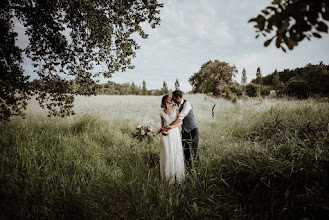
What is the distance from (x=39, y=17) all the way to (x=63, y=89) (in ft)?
5.83

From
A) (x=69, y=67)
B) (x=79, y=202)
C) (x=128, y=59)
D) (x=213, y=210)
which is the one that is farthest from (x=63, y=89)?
(x=213, y=210)

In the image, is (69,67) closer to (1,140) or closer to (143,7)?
(143,7)

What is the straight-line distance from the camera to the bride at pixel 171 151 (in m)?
3.09

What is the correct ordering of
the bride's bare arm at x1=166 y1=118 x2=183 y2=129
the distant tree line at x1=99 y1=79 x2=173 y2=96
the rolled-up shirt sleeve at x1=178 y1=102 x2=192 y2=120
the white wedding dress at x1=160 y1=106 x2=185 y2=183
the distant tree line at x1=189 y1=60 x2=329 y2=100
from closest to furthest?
the white wedding dress at x1=160 y1=106 x2=185 y2=183 < the bride's bare arm at x1=166 y1=118 x2=183 y2=129 < the rolled-up shirt sleeve at x1=178 y1=102 x2=192 y2=120 < the distant tree line at x1=189 y1=60 x2=329 y2=100 < the distant tree line at x1=99 y1=79 x2=173 y2=96

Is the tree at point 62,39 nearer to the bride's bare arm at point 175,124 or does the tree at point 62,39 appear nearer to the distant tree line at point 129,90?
the bride's bare arm at point 175,124

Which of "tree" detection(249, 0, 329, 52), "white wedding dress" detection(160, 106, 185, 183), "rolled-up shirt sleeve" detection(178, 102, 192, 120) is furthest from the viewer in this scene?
"rolled-up shirt sleeve" detection(178, 102, 192, 120)

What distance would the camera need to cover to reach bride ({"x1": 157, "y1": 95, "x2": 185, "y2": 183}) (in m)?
3.09

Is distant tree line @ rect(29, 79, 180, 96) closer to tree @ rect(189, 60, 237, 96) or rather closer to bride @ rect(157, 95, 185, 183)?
bride @ rect(157, 95, 185, 183)

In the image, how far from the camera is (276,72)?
1880 inches

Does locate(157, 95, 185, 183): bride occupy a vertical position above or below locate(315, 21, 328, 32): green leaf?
below

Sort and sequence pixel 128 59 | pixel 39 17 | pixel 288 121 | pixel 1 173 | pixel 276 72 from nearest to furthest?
pixel 1 173 < pixel 39 17 < pixel 128 59 < pixel 288 121 < pixel 276 72

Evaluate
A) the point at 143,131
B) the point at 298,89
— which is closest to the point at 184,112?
the point at 143,131

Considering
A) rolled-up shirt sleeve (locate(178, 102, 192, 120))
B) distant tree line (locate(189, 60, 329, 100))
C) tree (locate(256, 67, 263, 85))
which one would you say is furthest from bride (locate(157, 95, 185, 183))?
tree (locate(256, 67, 263, 85))

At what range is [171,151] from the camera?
3.18m
